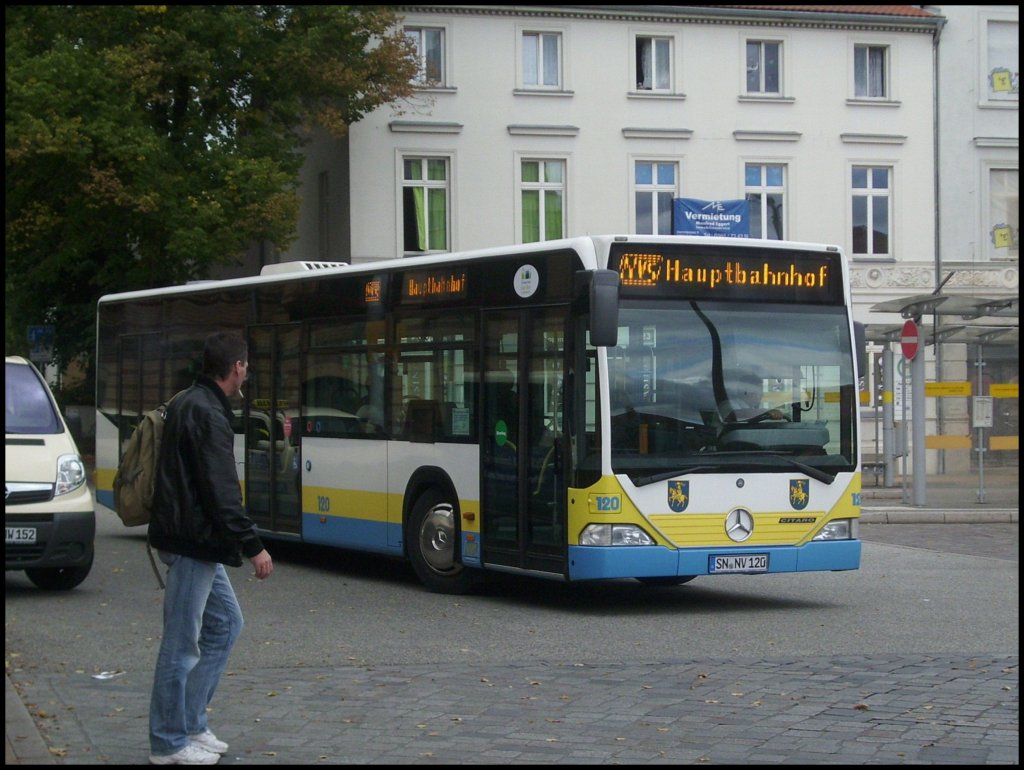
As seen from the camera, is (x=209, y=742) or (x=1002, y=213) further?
(x=1002, y=213)

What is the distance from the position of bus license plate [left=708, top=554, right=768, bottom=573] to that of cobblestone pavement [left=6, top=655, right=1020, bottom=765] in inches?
94.2

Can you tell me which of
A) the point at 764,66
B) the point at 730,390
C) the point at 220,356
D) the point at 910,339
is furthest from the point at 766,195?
the point at 220,356

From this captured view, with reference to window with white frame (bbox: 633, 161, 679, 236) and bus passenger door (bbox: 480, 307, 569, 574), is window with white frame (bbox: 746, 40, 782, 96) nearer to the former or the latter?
window with white frame (bbox: 633, 161, 679, 236)

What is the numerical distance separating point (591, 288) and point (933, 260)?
30.5 meters

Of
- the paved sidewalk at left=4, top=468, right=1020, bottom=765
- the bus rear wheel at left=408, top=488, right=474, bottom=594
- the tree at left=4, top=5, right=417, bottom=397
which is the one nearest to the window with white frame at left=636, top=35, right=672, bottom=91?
the tree at left=4, top=5, right=417, bottom=397

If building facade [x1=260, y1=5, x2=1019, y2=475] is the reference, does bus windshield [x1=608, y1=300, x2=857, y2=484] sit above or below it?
below

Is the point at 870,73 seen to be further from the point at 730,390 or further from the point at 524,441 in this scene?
the point at 524,441

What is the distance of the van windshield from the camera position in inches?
551

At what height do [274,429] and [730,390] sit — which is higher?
[730,390]

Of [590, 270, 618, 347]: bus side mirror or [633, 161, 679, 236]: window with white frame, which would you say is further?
[633, 161, 679, 236]: window with white frame

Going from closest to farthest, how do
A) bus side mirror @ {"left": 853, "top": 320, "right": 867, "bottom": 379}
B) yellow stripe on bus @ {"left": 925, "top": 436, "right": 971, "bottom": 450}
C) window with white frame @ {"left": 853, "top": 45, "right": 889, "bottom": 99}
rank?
bus side mirror @ {"left": 853, "top": 320, "right": 867, "bottom": 379} → yellow stripe on bus @ {"left": 925, "top": 436, "right": 971, "bottom": 450} → window with white frame @ {"left": 853, "top": 45, "right": 889, "bottom": 99}

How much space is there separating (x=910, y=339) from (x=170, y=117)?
16787 mm

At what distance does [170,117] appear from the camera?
3397 centimetres

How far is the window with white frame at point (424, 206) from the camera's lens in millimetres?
38531
